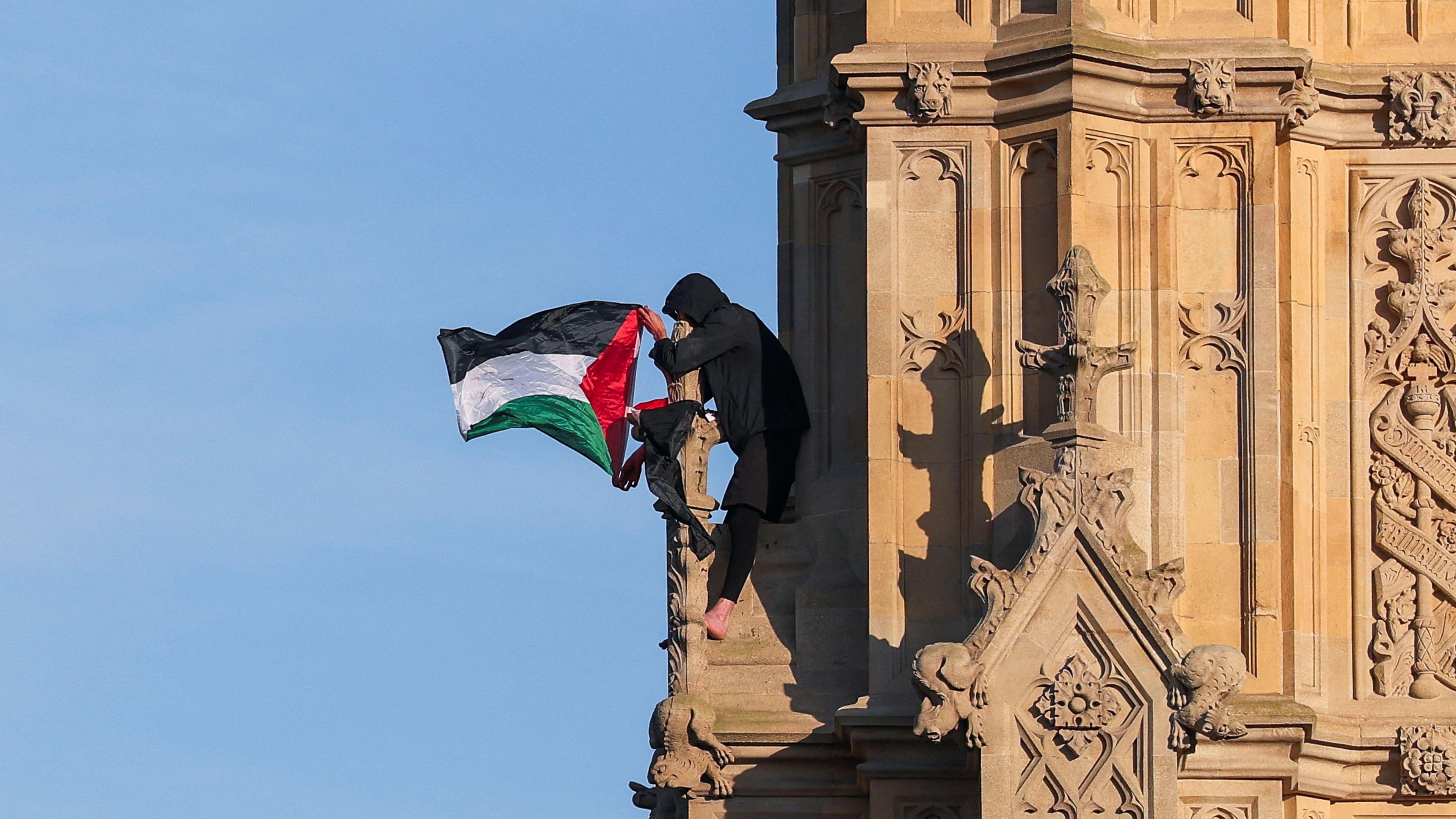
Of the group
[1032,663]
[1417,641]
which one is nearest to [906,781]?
[1032,663]

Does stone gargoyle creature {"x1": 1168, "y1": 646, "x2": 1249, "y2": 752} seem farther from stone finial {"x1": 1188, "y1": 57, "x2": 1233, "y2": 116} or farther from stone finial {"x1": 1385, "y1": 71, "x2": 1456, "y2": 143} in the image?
stone finial {"x1": 1385, "y1": 71, "x2": 1456, "y2": 143}

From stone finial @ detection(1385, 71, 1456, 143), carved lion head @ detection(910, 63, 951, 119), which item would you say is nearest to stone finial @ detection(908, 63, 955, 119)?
carved lion head @ detection(910, 63, 951, 119)

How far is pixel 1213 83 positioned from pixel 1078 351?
244 centimetres

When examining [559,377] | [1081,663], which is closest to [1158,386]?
[1081,663]

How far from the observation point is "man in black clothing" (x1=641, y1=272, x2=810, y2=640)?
31047 millimetres

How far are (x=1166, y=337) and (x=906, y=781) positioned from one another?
3502mm

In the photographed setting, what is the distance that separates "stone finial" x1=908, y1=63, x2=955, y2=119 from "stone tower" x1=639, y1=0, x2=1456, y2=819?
2 centimetres

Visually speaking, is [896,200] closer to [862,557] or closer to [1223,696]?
[862,557]

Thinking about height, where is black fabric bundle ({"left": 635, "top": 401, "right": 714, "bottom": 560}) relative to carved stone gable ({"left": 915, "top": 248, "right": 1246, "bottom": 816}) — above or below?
above

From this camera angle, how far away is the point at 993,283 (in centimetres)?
3030

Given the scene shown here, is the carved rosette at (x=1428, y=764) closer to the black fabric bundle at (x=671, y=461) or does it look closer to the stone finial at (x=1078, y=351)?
the stone finial at (x=1078, y=351)

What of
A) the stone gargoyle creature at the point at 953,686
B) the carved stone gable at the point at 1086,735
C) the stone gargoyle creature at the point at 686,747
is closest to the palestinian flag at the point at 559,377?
the stone gargoyle creature at the point at 686,747

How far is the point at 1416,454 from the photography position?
1209 inches

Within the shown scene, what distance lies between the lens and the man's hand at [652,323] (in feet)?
104
